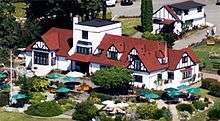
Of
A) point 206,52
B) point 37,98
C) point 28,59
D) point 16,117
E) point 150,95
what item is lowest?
point 16,117

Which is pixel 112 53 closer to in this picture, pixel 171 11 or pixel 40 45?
pixel 40 45

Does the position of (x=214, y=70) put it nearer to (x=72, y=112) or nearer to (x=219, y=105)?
(x=219, y=105)

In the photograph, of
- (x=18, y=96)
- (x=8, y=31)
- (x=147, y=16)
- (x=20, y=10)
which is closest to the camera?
(x=18, y=96)

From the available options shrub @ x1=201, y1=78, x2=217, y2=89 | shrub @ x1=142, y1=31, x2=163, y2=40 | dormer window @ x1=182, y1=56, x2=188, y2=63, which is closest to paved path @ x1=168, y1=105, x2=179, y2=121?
shrub @ x1=201, y1=78, x2=217, y2=89

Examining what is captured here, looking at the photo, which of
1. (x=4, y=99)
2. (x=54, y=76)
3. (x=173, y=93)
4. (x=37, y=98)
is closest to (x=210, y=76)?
(x=173, y=93)

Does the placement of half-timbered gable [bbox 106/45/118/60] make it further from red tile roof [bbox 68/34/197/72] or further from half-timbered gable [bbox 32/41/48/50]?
half-timbered gable [bbox 32/41/48/50]

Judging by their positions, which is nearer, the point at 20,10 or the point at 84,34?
the point at 84,34

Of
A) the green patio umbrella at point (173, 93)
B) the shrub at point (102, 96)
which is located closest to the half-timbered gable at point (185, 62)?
the green patio umbrella at point (173, 93)
